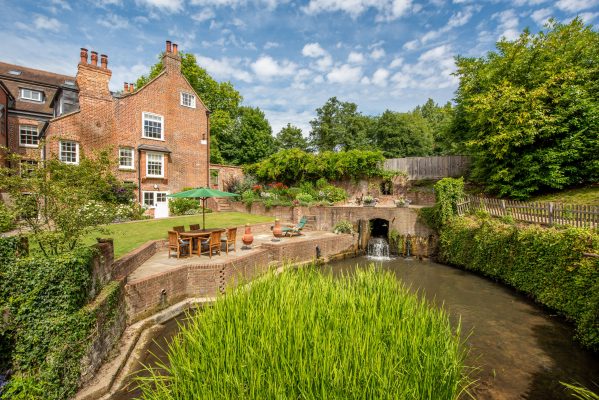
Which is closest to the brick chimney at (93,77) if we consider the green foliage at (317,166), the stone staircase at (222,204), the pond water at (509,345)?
the stone staircase at (222,204)

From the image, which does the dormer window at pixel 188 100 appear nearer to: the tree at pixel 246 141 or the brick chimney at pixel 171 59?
the brick chimney at pixel 171 59

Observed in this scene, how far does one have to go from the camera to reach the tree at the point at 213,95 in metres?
33.5

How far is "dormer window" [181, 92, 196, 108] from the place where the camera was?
2302 cm

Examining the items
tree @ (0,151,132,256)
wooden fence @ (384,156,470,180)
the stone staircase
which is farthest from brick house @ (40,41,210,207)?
wooden fence @ (384,156,470,180)

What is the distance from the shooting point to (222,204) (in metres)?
22.9

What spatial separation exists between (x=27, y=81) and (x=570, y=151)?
40.3m

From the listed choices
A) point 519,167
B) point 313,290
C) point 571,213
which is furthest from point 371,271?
point 519,167

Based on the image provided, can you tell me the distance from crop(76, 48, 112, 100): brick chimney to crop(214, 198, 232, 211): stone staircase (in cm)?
1032

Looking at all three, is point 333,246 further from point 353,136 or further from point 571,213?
point 353,136

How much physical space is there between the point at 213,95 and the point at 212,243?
3283 cm

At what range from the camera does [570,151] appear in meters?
14.5

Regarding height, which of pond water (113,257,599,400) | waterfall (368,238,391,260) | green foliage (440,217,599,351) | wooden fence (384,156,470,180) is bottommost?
pond water (113,257,599,400)

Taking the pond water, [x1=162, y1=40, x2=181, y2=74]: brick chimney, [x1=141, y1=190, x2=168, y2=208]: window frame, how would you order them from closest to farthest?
the pond water → [x1=141, y1=190, x2=168, y2=208]: window frame → [x1=162, y1=40, x2=181, y2=74]: brick chimney

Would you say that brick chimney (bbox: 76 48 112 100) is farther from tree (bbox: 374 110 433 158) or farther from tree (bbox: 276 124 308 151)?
tree (bbox: 374 110 433 158)
